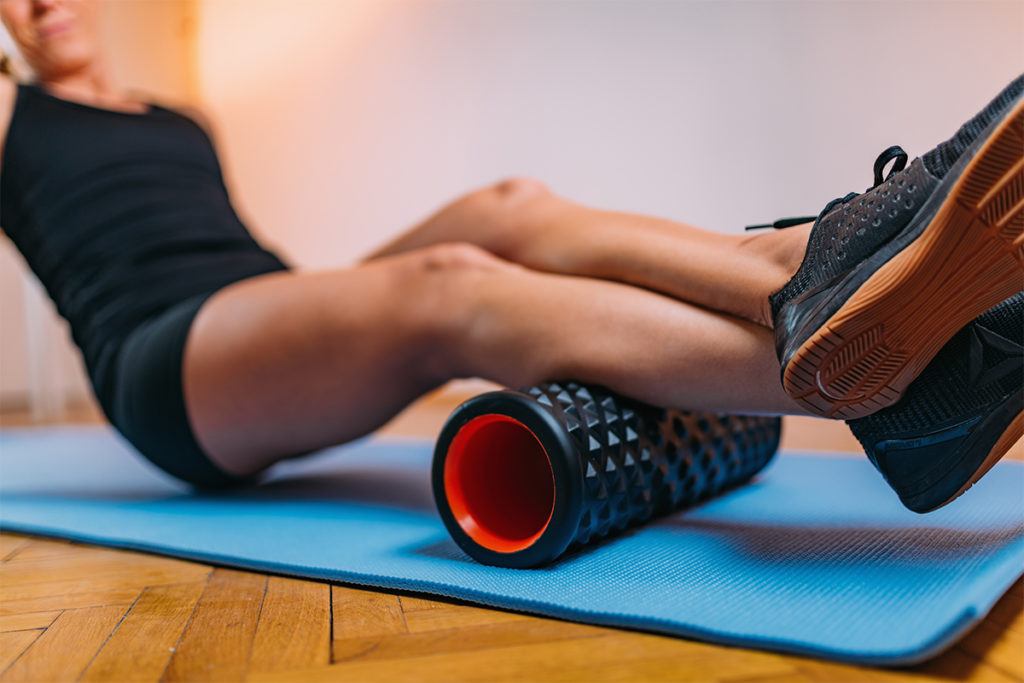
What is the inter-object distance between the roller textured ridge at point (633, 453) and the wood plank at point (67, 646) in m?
0.41

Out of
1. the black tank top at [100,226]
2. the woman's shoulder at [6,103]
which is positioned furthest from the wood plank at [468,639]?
the woman's shoulder at [6,103]

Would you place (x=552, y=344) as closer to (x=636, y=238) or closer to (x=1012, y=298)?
(x=636, y=238)

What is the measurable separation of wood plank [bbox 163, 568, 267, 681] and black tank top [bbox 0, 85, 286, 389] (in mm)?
512

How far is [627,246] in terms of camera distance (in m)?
0.84

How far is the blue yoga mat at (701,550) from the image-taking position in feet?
1.86

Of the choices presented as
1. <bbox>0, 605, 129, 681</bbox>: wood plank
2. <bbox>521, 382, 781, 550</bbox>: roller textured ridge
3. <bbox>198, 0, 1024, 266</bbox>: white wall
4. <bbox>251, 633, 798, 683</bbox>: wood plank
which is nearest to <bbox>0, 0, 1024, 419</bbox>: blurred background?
<bbox>198, 0, 1024, 266</bbox>: white wall

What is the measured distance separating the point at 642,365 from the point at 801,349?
0.21 m

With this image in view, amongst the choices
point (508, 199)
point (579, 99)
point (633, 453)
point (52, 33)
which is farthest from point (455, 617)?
point (579, 99)

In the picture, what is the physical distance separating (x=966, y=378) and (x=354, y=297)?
2.03 feet

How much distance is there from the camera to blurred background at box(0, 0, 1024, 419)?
0.94 metres

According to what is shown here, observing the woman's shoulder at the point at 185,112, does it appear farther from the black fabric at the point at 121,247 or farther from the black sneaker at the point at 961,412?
the black sneaker at the point at 961,412

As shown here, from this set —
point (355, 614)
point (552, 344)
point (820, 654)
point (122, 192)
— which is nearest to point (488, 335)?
point (552, 344)

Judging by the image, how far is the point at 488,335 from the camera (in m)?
0.85

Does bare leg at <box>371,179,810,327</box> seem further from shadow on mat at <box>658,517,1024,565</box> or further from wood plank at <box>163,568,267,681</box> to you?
wood plank at <box>163,568,267,681</box>
